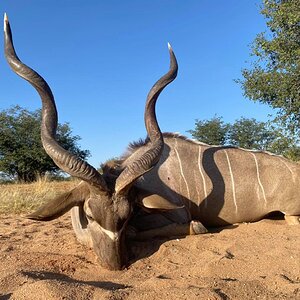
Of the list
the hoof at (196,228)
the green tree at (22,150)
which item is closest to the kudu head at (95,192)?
the hoof at (196,228)

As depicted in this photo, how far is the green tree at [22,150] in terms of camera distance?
19.7 meters

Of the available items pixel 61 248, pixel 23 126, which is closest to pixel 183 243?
pixel 61 248

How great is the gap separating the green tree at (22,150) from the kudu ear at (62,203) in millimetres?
A: 15800

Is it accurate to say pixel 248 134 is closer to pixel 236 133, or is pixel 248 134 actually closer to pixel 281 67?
pixel 236 133

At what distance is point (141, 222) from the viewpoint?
4059 millimetres

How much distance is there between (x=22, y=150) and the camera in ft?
65.6

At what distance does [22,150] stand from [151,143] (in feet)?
55.8

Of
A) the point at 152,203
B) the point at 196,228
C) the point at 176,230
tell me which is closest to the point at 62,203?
the point at 152,203

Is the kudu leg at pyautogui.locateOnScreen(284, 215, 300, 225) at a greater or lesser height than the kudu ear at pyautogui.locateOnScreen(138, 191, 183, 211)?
lesser

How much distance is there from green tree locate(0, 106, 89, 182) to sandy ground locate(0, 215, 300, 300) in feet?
51.2

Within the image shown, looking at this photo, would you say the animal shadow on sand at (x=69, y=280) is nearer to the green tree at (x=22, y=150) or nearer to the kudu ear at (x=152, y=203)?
the kudu ear at (x=152, y=203)

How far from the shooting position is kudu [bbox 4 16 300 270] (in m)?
3.32

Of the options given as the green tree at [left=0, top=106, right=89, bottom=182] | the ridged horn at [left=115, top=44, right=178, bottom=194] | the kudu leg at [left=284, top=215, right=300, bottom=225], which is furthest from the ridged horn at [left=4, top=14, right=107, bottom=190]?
the green tree at [left=0, top=106, right=89, bottom=182]

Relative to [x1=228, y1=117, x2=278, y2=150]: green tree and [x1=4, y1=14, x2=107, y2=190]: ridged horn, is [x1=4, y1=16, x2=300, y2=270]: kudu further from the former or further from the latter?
[x1=228, y1=117, x2=278, y2=150]: green tree
